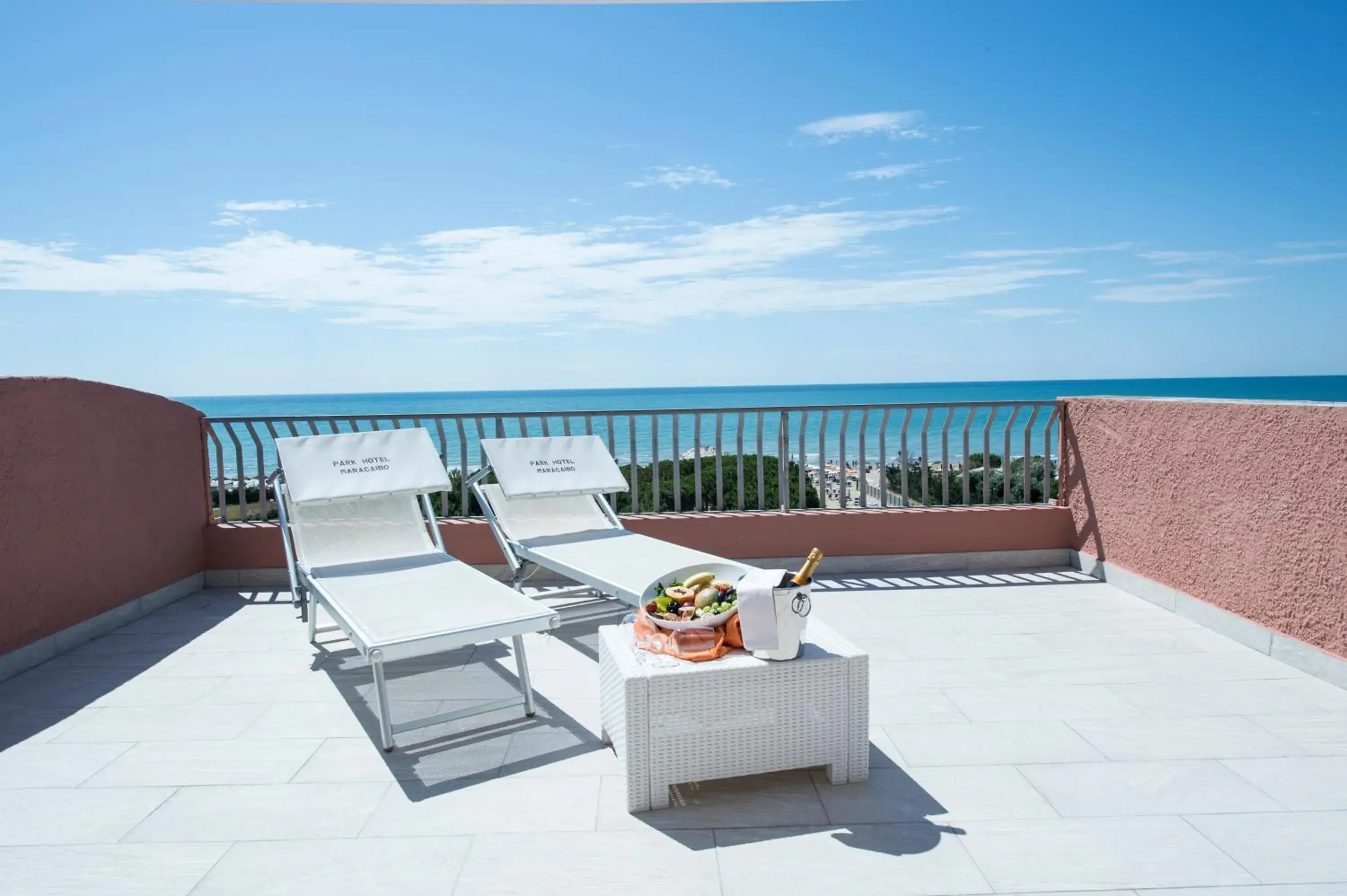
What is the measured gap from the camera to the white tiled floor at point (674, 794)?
2.24 m

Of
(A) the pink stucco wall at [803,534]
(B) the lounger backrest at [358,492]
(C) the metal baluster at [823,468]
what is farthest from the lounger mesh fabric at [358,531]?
(C) the metal baluster at [823,468]

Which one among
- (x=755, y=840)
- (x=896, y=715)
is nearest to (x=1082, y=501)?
(x=896, y=715)

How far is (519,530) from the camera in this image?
535 centimetres

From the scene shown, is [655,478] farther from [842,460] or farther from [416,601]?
[416,601]

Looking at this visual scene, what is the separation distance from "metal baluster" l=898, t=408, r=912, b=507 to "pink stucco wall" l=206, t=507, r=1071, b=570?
0.25 m

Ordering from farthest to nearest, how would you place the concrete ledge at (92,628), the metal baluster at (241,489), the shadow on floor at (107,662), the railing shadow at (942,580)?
the metal baluster at (241,489)
the railing shadow at (942,580)
the concrete ledge at (92,628)
the shadow on floor at (107,662)

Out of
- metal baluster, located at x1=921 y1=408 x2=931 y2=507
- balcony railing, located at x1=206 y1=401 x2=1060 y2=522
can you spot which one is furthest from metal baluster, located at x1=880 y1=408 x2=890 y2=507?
metal baluster, located at x1=921 y1=408 x2=931 y2=507

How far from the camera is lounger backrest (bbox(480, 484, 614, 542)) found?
5.36 meters

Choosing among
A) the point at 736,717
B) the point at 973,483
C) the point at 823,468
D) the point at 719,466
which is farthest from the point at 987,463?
the point at 736,717

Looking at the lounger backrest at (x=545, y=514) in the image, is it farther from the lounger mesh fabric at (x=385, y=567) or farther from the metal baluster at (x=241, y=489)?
the metal baluster at (x=241, y=489)

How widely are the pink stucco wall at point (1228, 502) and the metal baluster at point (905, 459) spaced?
115 centimetres

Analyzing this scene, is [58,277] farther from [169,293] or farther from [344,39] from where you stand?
[344,39]

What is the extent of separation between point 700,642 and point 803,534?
3.37m

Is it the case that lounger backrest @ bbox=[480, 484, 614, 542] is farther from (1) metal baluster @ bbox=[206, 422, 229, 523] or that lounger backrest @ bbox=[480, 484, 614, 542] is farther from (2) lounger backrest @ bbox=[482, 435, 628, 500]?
(1) metal baluster @ bbox=[206, 422, 229, 523]
